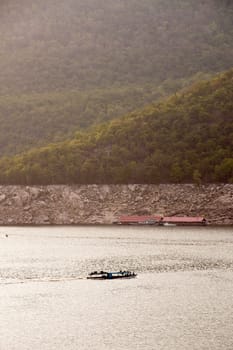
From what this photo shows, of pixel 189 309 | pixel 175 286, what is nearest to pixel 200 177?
pixel 175 286

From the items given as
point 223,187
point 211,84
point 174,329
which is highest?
point 211,84

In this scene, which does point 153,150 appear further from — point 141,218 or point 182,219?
point 182,219

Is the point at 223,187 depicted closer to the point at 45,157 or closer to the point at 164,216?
the point at 164,216

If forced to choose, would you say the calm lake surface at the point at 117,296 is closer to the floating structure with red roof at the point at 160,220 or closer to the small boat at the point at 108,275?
the small boat at the point at 108,275

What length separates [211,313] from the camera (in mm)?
58750

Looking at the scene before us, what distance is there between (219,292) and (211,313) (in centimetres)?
813

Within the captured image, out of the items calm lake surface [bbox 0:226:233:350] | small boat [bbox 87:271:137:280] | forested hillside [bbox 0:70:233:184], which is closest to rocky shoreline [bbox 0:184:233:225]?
forested hillside [bbox 0:70:233:184]

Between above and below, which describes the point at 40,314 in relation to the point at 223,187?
below

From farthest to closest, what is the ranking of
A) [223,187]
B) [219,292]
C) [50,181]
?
[50,181] < [223,187] < [219,292]

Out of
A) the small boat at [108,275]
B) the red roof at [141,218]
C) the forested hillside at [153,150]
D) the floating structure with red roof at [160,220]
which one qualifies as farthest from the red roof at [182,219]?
the small boat at [108,275]

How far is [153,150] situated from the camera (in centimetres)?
16062

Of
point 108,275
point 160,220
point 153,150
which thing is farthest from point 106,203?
point 108,275

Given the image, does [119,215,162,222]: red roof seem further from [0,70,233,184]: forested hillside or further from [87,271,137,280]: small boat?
[87,271,137,280]: small boat

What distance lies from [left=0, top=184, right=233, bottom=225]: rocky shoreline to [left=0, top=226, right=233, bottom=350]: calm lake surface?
3523 cm
